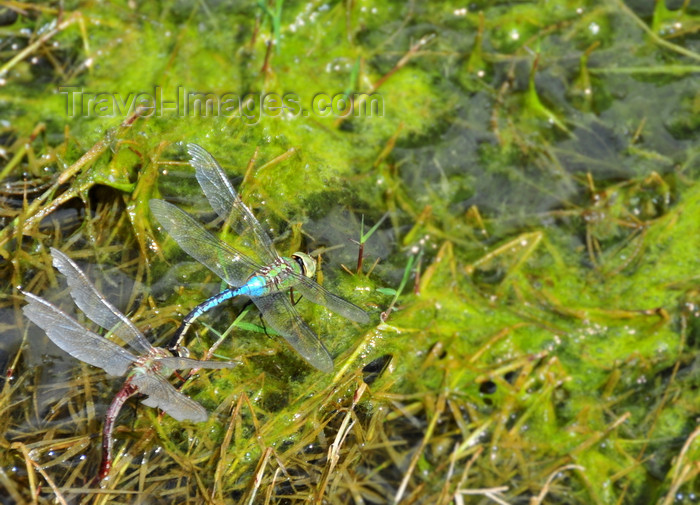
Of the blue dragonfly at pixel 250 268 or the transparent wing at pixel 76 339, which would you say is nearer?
the transparent wing at pixel 76 339

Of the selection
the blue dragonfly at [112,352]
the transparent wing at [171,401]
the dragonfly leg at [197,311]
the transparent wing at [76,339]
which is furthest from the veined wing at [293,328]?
the transparent wing at [76,339]

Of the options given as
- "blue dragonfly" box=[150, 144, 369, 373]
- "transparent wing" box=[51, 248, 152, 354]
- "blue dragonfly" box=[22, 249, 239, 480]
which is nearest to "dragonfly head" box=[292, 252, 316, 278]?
"blue dragonfly" box=[150, 144, 369, 373]

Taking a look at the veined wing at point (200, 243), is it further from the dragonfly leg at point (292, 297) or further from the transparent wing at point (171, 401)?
the transparent wing at point (171, 401)

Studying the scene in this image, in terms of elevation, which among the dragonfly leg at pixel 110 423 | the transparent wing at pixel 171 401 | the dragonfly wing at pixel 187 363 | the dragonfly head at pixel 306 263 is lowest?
the dragonfly leg at pixel 110 423

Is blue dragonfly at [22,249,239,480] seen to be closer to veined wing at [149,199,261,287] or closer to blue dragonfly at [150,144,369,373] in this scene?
blue dragonfly at [150,144,369,373]

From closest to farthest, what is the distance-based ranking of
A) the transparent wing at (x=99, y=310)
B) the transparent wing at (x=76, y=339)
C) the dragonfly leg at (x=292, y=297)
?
the transparent wing at (x=76, y=339) → the transparent wing at (x=99, y=310) → the dragonfly leg at (x=292, y=297)

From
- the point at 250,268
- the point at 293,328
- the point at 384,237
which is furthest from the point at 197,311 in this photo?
the point at 384,237

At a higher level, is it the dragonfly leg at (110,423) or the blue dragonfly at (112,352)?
the blue dragonfly at (112,352)

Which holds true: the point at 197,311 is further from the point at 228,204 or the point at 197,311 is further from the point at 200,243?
the point at 228,204
